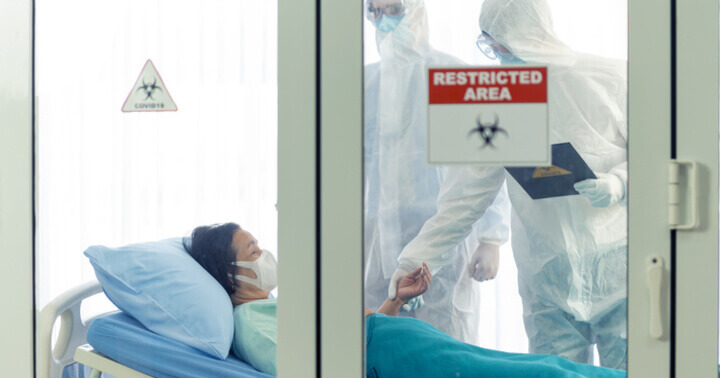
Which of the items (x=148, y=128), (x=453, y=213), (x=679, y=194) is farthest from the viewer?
(x=148, y=128)

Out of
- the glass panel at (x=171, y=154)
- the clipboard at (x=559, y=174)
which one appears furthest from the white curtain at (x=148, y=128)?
the clipboard at (x=559, y=174)

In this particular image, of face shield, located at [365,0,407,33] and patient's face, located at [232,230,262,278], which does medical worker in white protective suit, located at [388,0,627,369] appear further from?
patient's face, located at [232,230,262,278]

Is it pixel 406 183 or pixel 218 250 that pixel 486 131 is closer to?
pixel 406 183

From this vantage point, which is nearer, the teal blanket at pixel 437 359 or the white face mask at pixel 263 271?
the teal blanket at pixel 437 359

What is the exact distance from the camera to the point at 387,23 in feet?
4.66

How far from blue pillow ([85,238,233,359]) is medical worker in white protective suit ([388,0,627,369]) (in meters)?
0.68

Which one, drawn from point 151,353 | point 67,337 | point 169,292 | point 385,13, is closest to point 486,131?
point 385,13

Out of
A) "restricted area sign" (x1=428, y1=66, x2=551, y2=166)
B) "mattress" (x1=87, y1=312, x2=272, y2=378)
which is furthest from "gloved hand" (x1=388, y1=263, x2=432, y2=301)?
"mattress" (x1=87, y1=312, x2=272, y2=378)

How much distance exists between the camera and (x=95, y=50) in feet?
5.04

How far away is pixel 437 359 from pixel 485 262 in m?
0.27

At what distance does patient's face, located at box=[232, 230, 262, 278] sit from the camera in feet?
4.84

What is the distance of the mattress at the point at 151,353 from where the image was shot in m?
1.46

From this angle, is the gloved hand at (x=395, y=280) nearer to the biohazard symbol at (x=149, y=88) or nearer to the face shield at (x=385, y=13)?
the face shield at (x=385, y=13)

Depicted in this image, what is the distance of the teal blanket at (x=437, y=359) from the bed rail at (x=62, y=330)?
30.8 inches
